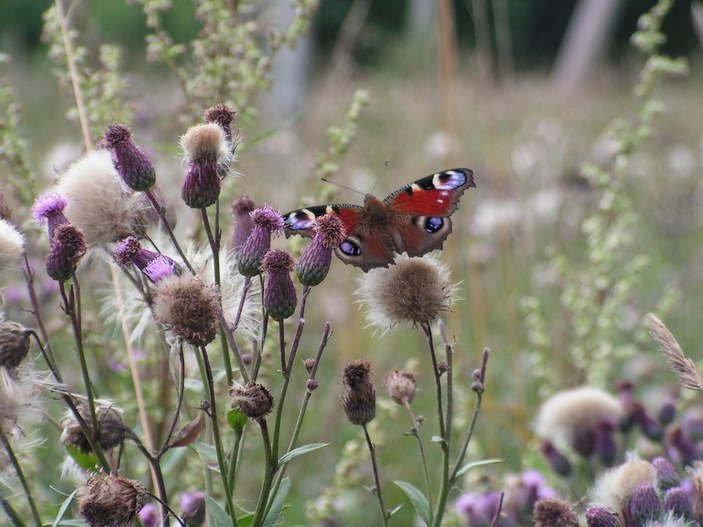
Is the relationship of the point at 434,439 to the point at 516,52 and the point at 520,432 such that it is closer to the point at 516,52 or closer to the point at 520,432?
the point at 520,432

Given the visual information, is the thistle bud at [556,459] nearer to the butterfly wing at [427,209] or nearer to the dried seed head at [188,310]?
the butterfly wing at [427,209]

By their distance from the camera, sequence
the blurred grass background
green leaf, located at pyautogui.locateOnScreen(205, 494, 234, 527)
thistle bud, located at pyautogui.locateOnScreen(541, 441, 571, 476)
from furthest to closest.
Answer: the blurred grass background
thistle bud, located at pyautogui.locateOnScreen(541, 441, 571, 476)
green leaf, located at pyautogui.locateOnScreen(205, 494, 234, 527)

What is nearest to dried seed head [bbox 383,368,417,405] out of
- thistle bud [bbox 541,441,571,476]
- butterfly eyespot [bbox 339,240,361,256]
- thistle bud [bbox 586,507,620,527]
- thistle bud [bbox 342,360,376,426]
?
thistle bud [bbox 342,360,376,426]

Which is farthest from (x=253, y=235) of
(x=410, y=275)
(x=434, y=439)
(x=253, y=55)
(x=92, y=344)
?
(x=92, y=344)

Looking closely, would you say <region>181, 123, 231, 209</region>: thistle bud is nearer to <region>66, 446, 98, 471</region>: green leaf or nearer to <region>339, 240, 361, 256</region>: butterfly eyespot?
<region>339, 240, 361, 256</region>: butterfly eyespot

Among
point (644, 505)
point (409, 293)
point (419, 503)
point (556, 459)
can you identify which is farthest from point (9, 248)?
point (556, 459)

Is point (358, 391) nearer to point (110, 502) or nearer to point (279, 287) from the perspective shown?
point (279, 287)

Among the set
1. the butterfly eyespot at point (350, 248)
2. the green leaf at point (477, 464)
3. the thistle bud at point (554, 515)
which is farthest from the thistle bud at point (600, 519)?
the butterfly eyespot at point (350, 248)
